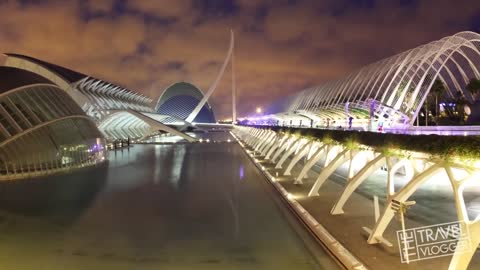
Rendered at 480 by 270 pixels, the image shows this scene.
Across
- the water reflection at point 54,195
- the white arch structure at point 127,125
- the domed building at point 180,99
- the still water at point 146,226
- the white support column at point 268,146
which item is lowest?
the still water at point 146,226

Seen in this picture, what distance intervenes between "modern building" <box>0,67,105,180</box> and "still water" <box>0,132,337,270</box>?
112 inches

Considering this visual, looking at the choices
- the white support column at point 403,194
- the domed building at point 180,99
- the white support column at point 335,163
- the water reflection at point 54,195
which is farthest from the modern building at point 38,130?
the domed building at point 180,99

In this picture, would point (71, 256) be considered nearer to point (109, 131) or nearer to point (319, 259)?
point (319, 259)

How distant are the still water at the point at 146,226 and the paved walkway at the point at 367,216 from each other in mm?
1169

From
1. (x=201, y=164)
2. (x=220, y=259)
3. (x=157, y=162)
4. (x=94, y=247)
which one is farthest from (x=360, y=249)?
(x=157, y=162)

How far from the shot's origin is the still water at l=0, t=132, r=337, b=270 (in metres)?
11.0

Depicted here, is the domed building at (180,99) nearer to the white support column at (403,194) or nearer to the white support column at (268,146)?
the white support column at (268,146)

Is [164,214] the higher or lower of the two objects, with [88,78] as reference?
lower

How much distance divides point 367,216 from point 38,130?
81.5 ft

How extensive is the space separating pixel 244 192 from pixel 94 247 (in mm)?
10895

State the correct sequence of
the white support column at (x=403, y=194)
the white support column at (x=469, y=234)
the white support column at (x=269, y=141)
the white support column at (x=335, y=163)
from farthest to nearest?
the white support column at (x=269, y=141)
the white support column at (x=335, y=163)
the white support column at (x=403, y=194)
the white support column at (x=469, y=234)

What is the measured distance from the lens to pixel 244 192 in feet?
72.4

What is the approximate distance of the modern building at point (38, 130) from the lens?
91.0 ft

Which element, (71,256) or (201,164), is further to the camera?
(201,164)
